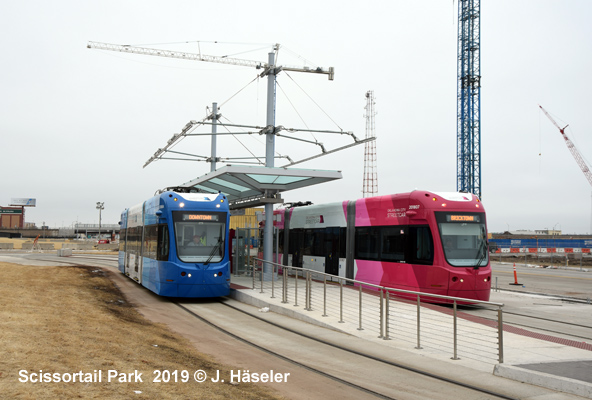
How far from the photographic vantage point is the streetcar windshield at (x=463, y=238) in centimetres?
1561

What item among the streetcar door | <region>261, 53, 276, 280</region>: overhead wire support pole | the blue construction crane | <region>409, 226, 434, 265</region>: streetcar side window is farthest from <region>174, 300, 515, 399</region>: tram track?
the blue construction crane

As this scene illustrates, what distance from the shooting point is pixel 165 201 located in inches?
658

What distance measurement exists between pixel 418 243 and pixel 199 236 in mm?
6517

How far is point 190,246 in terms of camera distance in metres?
16.4

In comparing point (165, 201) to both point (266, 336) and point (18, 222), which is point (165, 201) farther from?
point (18, 222)

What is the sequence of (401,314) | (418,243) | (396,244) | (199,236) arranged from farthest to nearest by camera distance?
1. (396,244)
2. (199,236)
3. (418,243)
4. (401,314)

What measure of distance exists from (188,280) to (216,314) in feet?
6.43

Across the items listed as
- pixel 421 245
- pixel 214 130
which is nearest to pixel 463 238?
pixel 421 245

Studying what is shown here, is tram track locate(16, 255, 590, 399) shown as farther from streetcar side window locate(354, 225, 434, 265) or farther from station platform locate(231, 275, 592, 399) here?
streetcar side window locate(354, 225, 434, 265)

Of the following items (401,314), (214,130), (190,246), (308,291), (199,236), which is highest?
(214,130)

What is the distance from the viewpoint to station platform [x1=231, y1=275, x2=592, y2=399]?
7508 mm

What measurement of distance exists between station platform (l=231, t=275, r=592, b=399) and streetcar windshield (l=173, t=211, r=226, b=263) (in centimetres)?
287

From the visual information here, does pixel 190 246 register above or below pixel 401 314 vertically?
above

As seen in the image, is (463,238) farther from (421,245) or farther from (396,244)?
(396,244)
